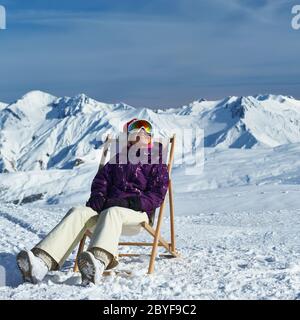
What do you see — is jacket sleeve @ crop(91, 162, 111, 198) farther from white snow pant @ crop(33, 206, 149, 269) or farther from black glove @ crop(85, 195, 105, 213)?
white snow pant @ crop(33, 206, 149, 269)

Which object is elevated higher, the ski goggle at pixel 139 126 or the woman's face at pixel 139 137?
the ski goggle at pixel 139 126

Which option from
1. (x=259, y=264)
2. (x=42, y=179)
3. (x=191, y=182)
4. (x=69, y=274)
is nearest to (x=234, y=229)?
(x=259, y=264)

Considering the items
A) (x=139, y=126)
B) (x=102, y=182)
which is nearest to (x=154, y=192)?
(x=102, y=182)

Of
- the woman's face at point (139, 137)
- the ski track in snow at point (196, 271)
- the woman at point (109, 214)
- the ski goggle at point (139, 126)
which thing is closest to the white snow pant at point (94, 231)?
the woman at point (109, 214)

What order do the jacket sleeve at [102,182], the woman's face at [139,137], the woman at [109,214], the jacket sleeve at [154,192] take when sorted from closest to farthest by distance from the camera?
the woman at [109,214] → the jacket sleeve at [154,192] → the jacket sleeve at [102,182] → the woman's face at [139,137]

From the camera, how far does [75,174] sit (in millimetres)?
128125

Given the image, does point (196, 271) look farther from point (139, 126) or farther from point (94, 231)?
point (139, 126)

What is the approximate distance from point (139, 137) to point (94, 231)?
Result: 1.76 meters

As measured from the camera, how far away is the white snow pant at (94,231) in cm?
632

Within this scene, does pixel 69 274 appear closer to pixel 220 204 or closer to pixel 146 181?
pixel 146 181

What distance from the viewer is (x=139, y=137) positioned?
7812mm

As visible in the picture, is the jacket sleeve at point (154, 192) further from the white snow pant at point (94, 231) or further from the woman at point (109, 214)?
the white snow pant at point (94, 231)

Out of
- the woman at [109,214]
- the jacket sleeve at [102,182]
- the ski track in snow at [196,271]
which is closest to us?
the ski track in snow at [196,271]
